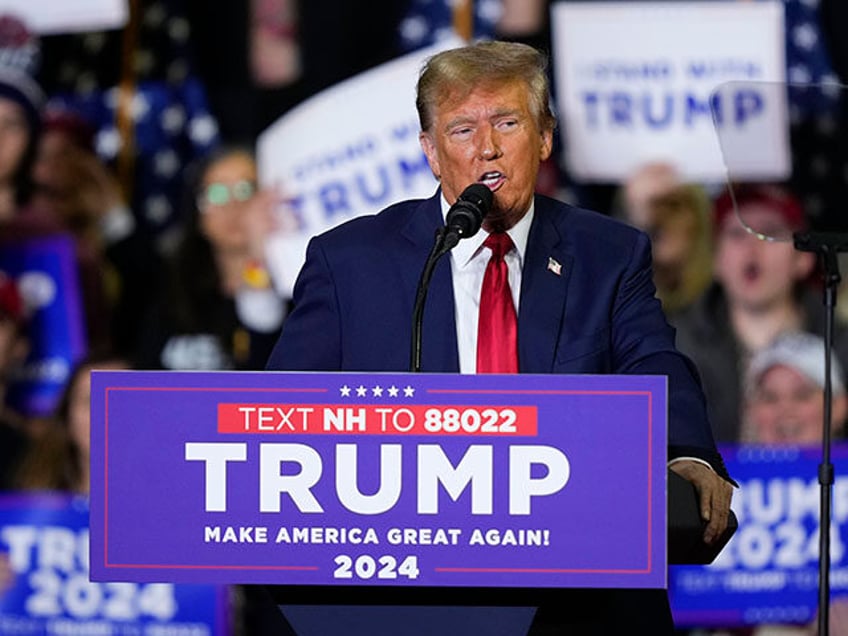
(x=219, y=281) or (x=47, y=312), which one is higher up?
(x=219, y=281)

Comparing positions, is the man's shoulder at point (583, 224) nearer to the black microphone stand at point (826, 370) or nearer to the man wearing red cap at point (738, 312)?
the black microphone stand at point (826, 370)

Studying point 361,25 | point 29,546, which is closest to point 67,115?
point 361,25

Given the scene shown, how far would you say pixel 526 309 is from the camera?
242 cm

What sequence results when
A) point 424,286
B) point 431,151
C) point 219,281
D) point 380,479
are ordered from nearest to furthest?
point 380,479 < point 424,286 < point 431,151 < point 219,281

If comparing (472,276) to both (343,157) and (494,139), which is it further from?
(343,157)

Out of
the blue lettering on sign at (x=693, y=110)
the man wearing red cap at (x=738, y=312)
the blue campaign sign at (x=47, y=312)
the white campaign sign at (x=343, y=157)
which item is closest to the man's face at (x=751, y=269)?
the man wearing red cap at (x=738, y=312)

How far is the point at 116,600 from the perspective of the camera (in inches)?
209

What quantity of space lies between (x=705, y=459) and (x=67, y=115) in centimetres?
376

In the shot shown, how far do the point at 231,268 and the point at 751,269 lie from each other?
1.66 meters

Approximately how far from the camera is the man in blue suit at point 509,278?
239cm

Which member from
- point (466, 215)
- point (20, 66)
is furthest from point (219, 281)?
point (466, 215)

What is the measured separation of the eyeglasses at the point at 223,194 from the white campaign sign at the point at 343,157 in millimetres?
79

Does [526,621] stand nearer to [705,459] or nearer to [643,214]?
[705,459]

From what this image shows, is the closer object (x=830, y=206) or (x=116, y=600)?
(x=830, y=206)
